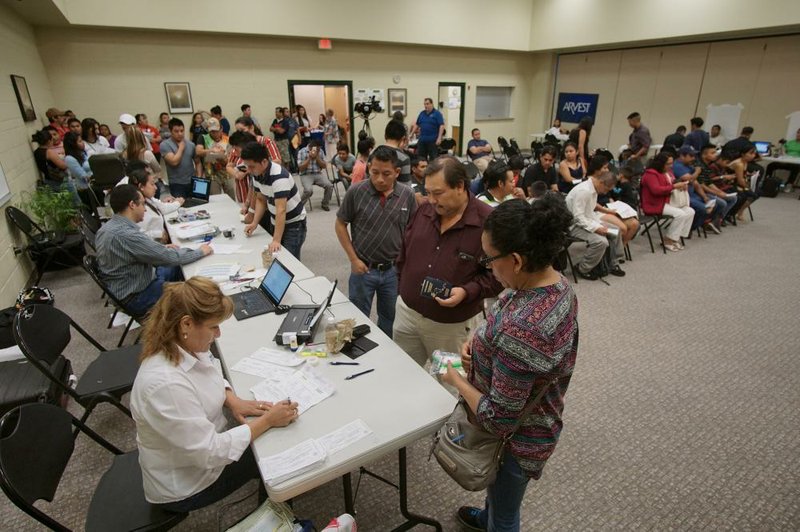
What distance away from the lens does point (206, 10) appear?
846 centimetres

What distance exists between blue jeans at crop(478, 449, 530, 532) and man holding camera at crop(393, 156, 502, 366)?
776 millimetres

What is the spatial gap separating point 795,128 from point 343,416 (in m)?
11.8

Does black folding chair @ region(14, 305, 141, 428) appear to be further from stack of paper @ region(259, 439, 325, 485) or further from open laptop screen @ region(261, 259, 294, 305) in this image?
stack of paper @ region(259, 439, 325, 485)

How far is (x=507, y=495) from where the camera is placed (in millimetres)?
1516

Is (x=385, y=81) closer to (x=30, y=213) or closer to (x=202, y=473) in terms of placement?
(x=30, y=213)

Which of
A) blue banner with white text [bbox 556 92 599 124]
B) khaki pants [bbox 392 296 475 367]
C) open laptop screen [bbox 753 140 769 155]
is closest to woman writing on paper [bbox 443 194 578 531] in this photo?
khaki pants [bbox 392 296 475 367]

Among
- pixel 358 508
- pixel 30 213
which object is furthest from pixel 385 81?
pixel 358 508

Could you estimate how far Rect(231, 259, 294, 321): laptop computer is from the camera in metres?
2.43

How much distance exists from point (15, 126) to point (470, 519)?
22.5ft

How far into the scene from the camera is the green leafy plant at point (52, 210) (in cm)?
502

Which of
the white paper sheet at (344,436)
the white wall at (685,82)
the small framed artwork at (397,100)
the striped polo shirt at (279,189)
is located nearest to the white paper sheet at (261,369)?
the white paper sheet at (344,436)

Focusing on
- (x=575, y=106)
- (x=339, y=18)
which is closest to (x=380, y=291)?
(x=339, y=18)

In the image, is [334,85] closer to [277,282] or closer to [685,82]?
[685,82]

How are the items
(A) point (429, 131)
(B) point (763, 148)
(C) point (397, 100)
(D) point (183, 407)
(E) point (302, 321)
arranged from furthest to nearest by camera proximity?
(C) point (397, 100)
(A) point (429, 131)
(B) point (763, 148)
(E) point (302, 321)
(D) point (183, 407)
